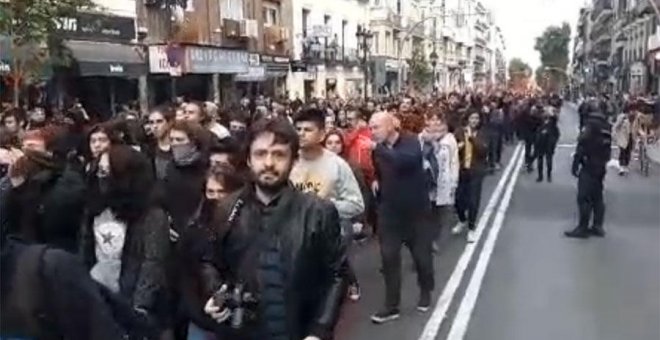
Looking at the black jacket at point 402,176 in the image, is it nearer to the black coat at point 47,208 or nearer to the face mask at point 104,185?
the black coat at point 47,208

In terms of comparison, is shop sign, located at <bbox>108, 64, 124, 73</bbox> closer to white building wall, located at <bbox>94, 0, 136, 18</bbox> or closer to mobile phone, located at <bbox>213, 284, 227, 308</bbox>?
white building wall, located at <bbox>94, 0, 136, 18</bbox>

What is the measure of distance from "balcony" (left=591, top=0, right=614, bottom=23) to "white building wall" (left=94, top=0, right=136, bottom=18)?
77.1 m

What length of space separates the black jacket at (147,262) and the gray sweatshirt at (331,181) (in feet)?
6.98

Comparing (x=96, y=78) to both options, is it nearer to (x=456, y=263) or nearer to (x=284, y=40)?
(x=456, y=263)

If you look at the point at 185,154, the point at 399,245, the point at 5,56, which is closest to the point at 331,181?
the point at 185,154

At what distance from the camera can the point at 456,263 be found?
1187 centimetres

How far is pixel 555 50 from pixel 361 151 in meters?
153

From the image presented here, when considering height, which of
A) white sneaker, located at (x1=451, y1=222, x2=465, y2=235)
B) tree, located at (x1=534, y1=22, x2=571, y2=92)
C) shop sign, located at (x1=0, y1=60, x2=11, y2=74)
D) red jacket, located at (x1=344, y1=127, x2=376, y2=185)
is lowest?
tree, located at (x1=534, y1=22, x2=571, y2=92)

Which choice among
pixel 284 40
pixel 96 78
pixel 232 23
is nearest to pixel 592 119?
pixel 96 78

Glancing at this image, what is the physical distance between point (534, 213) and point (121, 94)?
12412 millimetres

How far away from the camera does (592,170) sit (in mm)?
13562

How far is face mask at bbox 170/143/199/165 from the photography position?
679 centimetres

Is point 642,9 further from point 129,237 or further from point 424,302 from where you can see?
point 129,237

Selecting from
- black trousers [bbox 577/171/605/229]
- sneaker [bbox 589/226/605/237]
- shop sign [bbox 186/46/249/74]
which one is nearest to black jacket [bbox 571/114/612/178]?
black trousers [bbox 577/171/605/229]
